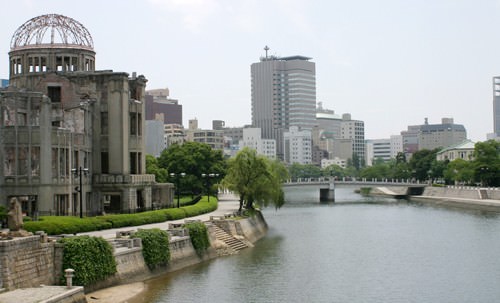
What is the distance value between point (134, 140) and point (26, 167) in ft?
48.2

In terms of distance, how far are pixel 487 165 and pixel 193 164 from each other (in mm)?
62862

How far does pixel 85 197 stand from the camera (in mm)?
68250

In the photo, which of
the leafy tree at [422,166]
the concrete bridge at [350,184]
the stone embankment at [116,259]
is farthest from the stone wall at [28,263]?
the leafy tree at [422,166]

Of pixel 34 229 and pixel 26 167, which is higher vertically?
pixel 26 167

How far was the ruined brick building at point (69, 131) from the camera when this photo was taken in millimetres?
61000

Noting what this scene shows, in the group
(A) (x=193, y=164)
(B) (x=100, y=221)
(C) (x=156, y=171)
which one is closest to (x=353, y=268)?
(B) (x=100, y=221)

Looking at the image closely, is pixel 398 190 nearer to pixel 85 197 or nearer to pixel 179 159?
pixel 179 159

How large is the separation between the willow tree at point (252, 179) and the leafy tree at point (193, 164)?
69.4 feet

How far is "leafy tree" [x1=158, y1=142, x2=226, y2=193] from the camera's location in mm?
105688

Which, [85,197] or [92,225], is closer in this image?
[92,225]

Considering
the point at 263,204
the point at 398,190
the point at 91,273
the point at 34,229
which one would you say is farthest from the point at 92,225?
the point at 398,190

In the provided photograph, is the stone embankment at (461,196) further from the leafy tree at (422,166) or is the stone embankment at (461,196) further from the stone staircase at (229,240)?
the stone staircase at (229,240)

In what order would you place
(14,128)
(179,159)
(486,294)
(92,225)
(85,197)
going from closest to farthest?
(486,294) < (92,225) < (14,128) < (85,197) < (179,159)

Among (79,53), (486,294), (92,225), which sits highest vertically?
(79,53)
